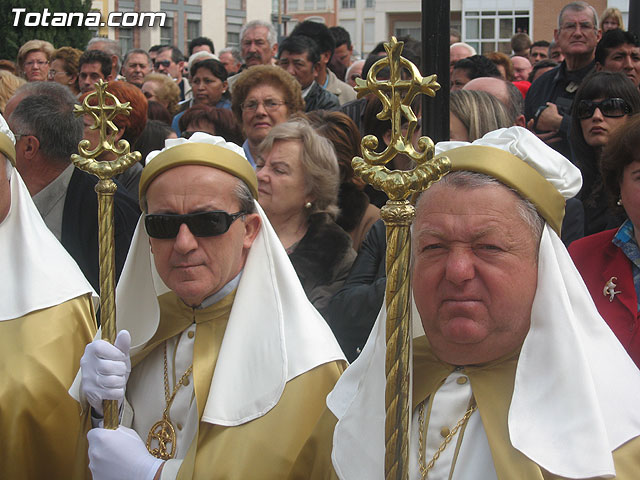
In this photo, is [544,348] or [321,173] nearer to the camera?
[544,348]

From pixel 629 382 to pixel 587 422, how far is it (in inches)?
9.8

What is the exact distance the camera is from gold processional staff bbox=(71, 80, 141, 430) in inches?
115

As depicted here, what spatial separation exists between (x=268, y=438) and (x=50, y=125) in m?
2.63

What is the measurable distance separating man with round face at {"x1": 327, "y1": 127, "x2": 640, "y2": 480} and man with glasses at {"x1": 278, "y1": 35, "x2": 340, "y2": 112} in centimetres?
448

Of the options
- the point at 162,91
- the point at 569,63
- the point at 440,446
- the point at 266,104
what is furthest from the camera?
the point at 162,91

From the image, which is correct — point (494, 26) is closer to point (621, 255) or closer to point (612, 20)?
point (612, 20)

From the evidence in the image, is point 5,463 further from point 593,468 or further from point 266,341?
point 593,468

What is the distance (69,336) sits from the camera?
12.4 ft

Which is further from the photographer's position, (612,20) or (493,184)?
(612,20)

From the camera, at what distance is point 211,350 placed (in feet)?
10.3

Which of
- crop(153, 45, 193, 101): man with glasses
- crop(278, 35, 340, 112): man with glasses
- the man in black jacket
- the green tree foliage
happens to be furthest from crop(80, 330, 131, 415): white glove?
the green tree foliage

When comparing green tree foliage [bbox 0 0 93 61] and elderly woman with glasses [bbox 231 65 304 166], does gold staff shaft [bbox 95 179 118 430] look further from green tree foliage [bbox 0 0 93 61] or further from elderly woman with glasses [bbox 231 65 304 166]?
green tree foliage [bbox 0 0 93 61]

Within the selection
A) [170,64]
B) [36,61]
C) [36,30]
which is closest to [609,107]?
[36,61]

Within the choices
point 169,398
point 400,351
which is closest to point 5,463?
point 169,398
